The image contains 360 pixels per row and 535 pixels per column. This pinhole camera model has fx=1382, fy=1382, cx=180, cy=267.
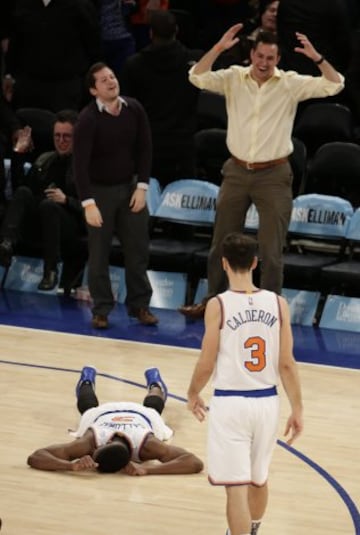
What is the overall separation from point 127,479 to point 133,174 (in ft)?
14.2

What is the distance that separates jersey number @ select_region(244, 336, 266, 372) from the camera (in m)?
7.25

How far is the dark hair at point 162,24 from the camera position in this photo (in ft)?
45.1

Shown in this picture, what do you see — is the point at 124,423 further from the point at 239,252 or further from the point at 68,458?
the point at 239,252

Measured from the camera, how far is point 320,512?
28.1 ft

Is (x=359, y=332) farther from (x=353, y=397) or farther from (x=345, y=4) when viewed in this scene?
(x=345, y=4)

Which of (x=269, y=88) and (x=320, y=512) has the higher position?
(x=269, y=88)

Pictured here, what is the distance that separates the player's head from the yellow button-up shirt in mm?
4007

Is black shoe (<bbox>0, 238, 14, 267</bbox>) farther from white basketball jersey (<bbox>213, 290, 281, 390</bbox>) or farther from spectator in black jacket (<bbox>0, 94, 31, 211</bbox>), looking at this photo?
white basketball jersey (<bbox>213, 290, 281, 390</bbox>)

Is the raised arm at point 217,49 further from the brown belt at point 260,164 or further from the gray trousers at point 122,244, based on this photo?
the gray trousers at point 122,244

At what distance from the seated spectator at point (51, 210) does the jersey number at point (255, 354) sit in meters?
6.72

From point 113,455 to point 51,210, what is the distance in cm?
523

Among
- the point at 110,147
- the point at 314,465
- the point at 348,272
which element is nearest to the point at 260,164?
the point at 110,147

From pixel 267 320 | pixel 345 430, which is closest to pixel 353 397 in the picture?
pixel 345 430

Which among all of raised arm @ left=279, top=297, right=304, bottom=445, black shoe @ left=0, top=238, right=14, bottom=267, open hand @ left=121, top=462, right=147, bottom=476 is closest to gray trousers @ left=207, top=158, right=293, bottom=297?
black shoe @ left=0, top=238, right=14, bottom=267
